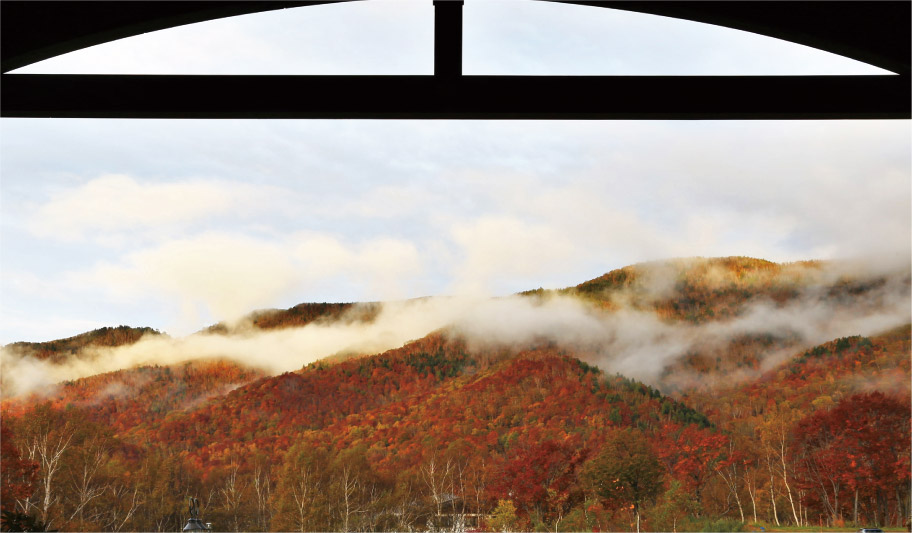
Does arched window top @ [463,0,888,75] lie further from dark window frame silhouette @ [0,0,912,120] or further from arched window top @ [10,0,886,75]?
dark window frame silhouette @ [0,0,912,120]

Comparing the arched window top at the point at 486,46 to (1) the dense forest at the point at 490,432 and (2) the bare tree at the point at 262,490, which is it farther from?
(2) the bare tree at the point at 262,490

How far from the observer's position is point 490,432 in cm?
570

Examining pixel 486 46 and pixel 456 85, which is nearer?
pixel 456 85

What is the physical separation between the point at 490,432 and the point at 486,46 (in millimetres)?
2846

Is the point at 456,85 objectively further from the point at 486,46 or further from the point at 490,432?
the point at 490,432

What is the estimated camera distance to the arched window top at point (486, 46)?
481 cm

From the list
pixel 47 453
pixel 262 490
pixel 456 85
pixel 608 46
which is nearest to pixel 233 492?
pixel 262 490

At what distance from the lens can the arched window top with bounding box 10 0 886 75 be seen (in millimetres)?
4812

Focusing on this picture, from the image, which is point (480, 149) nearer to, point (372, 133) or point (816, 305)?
point (372, 133)

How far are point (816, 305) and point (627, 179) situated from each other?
170 cm

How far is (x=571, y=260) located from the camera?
593cm

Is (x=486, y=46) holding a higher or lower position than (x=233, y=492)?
higher

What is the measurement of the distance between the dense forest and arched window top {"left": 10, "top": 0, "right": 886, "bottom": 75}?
5.37 feet

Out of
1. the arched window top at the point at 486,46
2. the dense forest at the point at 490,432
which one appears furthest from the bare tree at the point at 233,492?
the arched window top at the point at 486,46
